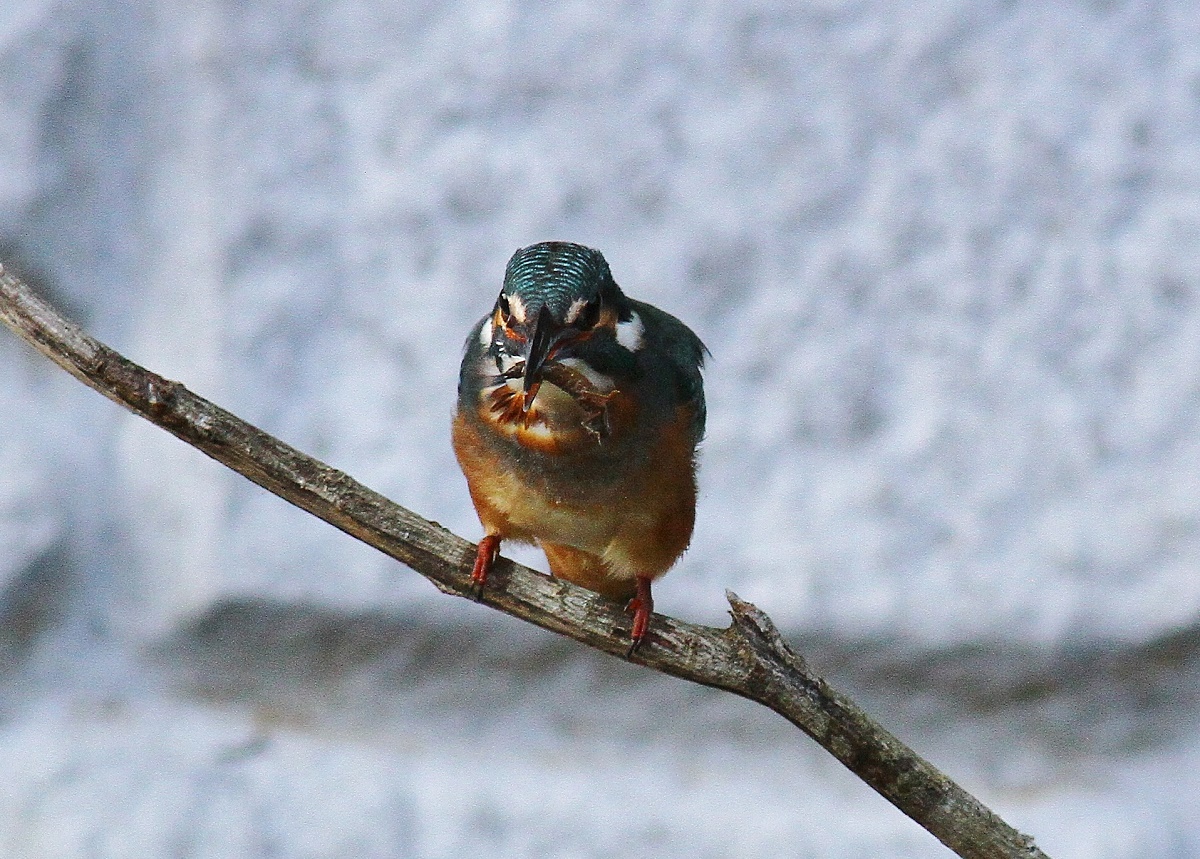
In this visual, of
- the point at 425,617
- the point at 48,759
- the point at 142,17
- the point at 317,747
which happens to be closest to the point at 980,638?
the point at 425,617

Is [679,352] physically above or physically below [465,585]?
above

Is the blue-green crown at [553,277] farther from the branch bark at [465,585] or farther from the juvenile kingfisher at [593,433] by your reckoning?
the branch bark at [465,585]

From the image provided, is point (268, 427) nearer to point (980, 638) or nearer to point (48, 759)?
point (48, 759)

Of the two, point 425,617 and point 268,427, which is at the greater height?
point 268,427

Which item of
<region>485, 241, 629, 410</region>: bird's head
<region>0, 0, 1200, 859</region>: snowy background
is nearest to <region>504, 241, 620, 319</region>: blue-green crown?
<region>485, 241, 629, 410</region>: bird's head

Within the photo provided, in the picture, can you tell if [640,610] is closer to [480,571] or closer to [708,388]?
[480,571]

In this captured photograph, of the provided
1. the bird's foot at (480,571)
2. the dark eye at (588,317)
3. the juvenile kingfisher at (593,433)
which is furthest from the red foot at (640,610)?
the dark eye at (588,317)

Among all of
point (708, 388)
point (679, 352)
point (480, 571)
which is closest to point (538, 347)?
point (480, 571)
